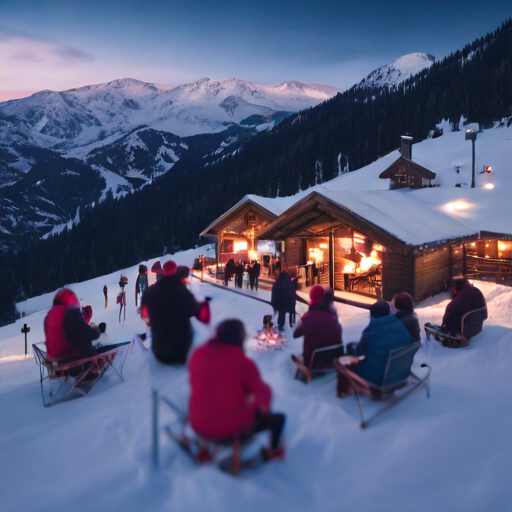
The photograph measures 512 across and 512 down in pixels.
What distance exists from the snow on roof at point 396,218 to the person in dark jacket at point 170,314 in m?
8.18

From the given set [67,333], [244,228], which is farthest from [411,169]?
[67,333]

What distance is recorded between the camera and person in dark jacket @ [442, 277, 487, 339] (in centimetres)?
578

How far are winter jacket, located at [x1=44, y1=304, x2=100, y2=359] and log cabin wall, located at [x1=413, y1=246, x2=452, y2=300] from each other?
8.66m

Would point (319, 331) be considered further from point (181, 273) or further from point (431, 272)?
point (431, 272)

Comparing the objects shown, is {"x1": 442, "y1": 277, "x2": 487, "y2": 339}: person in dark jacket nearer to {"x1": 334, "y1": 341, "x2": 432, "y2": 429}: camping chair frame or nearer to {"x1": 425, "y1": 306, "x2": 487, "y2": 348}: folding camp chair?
{"x1": 425, "y1": 306, "x2": 487, "y2": 348}: folding camp chair

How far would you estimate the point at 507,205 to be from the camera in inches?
806

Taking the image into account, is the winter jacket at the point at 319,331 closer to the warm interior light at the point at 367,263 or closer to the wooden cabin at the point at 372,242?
the wooden cabin at the point at 372,242

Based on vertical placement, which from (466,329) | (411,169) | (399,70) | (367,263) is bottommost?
(466,329)

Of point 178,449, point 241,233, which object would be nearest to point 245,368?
point 178,449

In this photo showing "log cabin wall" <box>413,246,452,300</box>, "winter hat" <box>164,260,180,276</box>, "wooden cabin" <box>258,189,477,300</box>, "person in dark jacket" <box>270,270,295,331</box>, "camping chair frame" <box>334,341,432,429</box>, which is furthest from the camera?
"log cabin wall" <box>413,246,452,300</box>

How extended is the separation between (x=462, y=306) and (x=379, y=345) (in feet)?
11.2

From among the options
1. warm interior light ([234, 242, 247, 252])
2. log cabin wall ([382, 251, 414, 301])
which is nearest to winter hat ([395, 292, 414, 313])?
log cabin wall ([382, 251, 414, 301])

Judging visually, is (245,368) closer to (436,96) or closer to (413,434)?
(413,434)

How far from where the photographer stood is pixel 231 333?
178 cm
